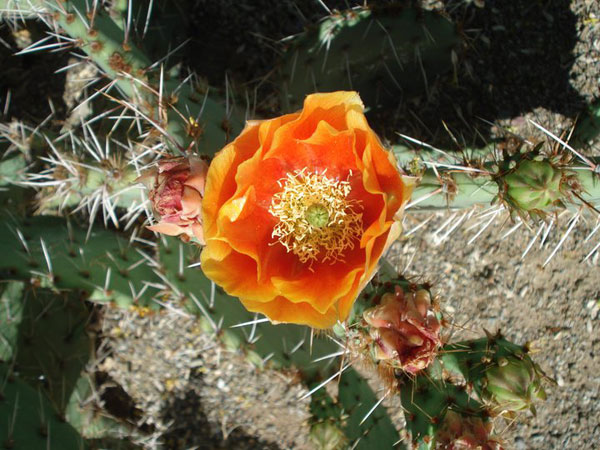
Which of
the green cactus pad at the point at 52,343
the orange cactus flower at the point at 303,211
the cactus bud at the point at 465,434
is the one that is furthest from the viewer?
the green cactus pad at the point at 52,343

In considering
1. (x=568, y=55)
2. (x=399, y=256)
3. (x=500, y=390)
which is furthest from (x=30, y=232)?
(x=568, y=55)

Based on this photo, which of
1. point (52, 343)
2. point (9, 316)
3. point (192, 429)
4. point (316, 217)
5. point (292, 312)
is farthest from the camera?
point (192, 429)

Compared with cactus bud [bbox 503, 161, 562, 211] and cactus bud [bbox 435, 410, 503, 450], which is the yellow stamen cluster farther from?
cactus bud [bbox 435, 410, 503, 450]

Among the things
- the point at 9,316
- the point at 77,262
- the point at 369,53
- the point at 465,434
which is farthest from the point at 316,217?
the point at 9,316

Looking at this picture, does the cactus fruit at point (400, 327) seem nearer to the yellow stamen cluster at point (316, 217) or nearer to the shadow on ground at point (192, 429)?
the yellow stamen cluster at point (316, 217)

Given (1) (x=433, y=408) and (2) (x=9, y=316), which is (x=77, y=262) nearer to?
(2) (x=9, y=316)

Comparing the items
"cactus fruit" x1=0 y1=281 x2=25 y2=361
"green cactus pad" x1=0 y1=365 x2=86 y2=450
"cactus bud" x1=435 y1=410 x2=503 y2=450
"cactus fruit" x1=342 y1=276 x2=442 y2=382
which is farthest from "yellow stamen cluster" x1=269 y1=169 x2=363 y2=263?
"cactus fruit" x1=0 y1=281 x2=25 y2=361

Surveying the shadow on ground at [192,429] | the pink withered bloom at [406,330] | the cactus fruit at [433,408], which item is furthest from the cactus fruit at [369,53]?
the shadow on ground at [192,429]
